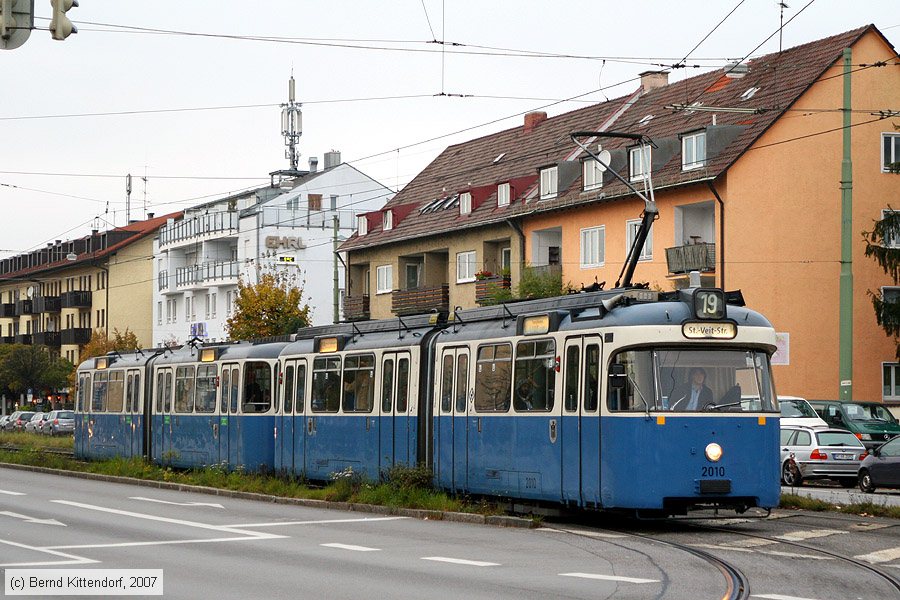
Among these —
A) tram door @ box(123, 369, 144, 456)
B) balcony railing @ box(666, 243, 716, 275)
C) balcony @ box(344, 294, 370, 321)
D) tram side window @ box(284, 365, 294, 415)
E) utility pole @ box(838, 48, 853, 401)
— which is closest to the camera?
tram side window @ box(284, 365, 294, 415)

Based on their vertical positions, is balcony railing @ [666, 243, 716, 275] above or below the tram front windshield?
above

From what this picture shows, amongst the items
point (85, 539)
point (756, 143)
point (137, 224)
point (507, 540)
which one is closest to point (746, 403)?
point (507, 540)

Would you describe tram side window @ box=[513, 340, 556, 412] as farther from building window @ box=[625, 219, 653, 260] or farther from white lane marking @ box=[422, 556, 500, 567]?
building window @ box=[625, 219, 653, 260]

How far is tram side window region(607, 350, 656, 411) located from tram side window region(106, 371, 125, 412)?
22.2 meters

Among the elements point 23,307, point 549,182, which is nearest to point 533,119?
point 549,182

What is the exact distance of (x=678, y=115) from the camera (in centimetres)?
4738

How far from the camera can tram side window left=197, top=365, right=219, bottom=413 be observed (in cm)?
3183

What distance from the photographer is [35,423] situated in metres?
70.8

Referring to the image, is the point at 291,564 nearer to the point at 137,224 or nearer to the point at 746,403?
the point at 746,403

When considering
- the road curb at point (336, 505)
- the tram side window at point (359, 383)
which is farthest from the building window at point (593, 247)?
the tram side window at point (359, 383)

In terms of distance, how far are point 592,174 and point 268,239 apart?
36.1 metres

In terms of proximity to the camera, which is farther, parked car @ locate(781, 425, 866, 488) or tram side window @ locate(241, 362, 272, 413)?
parked car @ locate(781, 425, 866, 488)

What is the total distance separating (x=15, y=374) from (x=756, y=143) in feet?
209

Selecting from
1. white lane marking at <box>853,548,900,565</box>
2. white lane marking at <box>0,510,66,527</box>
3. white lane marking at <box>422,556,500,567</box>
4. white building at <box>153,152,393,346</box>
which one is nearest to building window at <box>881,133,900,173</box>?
white lane marking at <box>0,510,66,527</box>
